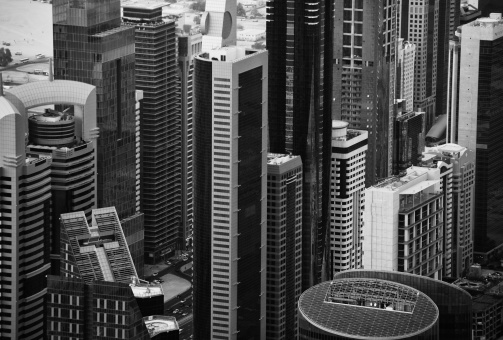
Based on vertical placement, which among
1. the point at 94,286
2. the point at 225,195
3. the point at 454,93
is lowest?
the point at 225,195

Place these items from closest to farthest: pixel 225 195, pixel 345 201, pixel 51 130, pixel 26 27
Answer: pixel 51 130, pixel 225 195, pixel 345 201, pixel 26 27

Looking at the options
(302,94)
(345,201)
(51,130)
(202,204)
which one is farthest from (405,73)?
(51,130)

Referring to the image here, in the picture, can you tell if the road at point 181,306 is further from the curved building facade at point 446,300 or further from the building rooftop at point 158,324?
the building rooftop at point 158,324

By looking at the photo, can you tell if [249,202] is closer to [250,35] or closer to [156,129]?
[250,35]

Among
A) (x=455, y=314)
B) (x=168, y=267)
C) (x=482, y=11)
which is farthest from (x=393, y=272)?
(x=482, y=11)

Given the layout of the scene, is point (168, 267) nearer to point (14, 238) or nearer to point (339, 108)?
point (339, 108)

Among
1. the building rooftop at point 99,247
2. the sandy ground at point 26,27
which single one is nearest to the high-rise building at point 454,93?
the sandy ground at point 26,27

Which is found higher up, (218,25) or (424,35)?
(218,25)

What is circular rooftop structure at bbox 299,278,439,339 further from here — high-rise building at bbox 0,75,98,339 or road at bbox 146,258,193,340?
road at bbox 146,258,193,340
